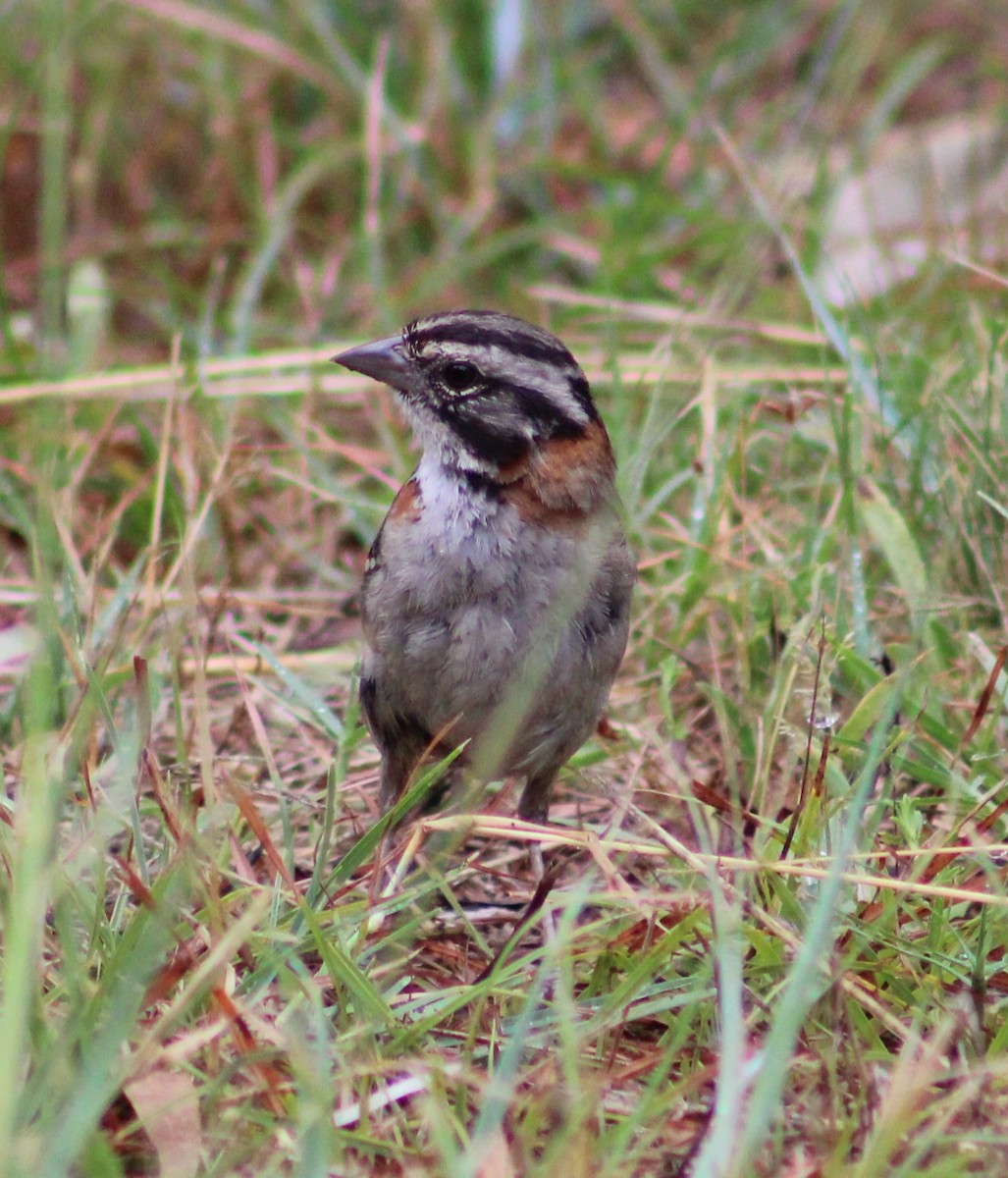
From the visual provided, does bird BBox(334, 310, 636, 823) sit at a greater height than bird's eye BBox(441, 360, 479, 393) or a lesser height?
lesser

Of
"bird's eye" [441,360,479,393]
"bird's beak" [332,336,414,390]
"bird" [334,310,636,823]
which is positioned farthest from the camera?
"bird's beak" [332,336,414,390]

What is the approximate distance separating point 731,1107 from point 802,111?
20.6 feet

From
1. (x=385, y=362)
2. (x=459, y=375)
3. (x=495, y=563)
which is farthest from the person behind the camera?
(x=385, y=362)

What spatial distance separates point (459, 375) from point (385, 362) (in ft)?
0.76

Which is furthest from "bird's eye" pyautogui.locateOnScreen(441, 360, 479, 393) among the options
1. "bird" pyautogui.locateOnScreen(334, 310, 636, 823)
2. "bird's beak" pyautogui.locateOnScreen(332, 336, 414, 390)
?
"bird's beak" pyautogui.locateOnScreen(332, 336, 414, 390)

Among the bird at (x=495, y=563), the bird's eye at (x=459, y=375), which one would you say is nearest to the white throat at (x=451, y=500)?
the bird at (x=495, y=563)

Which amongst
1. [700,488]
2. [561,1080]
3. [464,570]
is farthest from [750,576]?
[561,1080]

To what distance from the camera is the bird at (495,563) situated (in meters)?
3.63

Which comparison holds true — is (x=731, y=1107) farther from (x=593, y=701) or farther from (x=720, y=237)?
(x=720, y=237)

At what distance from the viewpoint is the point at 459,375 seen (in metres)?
3.85

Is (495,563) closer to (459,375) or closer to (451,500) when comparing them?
(451,500)

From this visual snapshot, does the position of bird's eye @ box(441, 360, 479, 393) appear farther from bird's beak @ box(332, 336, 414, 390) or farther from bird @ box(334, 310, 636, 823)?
bird's beak @ box(332, 336, 414, 390)

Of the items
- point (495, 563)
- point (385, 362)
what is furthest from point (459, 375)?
point (495, 563)

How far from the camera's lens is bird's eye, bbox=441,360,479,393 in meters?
3.83
